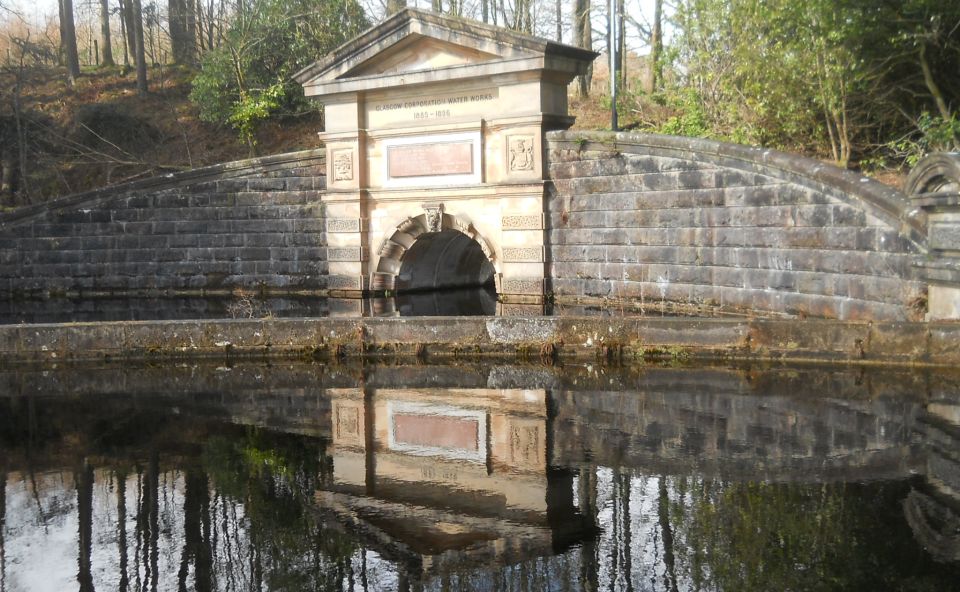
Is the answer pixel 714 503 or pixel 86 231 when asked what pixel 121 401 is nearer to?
pixel 714 503

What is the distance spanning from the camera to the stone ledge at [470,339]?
8.74 metres

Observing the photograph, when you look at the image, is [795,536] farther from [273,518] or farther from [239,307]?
[239,307]

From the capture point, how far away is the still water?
168 inches

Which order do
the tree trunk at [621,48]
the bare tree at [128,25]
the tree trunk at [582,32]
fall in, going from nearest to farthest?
the tree trunk at [621,48] → the tree trunk at [582,32] → the bare tree at [128,25]

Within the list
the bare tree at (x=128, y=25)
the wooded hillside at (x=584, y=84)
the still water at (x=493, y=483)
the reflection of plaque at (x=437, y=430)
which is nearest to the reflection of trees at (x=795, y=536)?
the still water at (x=493, y=483)

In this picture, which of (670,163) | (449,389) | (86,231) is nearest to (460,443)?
(449,389)

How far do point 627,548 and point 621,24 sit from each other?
24175mm

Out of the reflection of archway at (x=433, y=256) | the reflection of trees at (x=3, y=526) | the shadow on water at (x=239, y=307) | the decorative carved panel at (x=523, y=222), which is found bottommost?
the reflection of trees at (x=3, y=526)

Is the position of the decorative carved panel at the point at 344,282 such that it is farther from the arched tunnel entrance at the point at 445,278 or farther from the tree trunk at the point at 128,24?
the tree trunk at the point at 128,24

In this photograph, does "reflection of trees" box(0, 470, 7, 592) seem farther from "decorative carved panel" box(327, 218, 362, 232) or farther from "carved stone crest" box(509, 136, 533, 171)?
"decorative carved panel" box(327, 218, 362, 232)

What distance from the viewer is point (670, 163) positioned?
43.3 ft

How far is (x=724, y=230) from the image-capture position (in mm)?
12406

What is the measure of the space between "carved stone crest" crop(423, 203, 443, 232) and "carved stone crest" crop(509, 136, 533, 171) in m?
1.62

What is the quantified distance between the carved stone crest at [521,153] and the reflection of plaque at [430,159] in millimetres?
882
